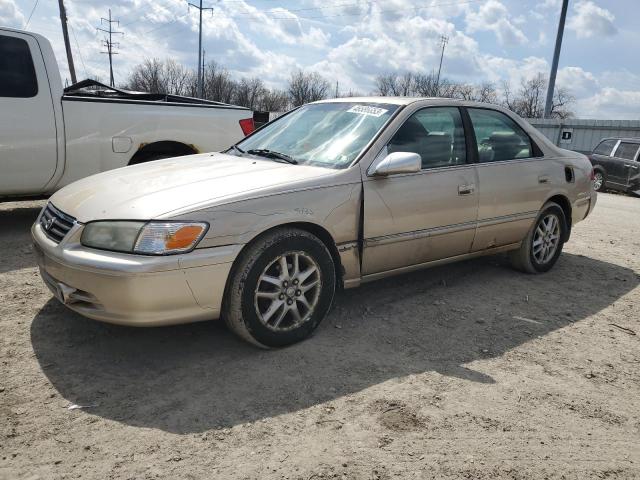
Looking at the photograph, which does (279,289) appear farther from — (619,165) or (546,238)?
(619,165)

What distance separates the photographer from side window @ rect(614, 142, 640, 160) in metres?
15.5

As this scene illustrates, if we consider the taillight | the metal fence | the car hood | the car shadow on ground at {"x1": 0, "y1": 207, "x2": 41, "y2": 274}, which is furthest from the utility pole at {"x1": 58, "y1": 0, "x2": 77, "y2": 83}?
the car hood

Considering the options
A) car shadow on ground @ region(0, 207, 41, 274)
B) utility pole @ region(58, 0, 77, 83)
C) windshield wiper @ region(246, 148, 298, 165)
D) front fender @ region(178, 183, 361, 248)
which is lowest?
car shadow on ground @ region(0, 207, 41, 274)

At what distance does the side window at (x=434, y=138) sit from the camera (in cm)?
405

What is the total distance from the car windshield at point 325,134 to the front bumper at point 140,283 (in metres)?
1.14

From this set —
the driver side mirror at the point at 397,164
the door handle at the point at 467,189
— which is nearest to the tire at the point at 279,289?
the driver side mirror at the point at 397,164

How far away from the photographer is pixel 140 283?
112 inches

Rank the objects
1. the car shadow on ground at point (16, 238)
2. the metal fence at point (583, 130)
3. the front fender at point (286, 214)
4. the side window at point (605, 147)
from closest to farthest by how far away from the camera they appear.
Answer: the front fender at point (286, 214)
the car shadow on ground at point (16, 238)
the side window at point (605, 147)
the metal fence at point (583, 130)

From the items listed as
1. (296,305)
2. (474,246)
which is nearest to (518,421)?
(296,305)

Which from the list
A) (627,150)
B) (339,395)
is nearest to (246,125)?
(339,395)

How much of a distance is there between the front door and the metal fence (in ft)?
74.7

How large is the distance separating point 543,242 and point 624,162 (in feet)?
40.5

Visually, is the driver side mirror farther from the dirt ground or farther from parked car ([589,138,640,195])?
parked car ([589,138,640,195])

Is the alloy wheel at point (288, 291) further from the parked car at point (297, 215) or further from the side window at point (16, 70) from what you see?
the side window at point (16, 70)
